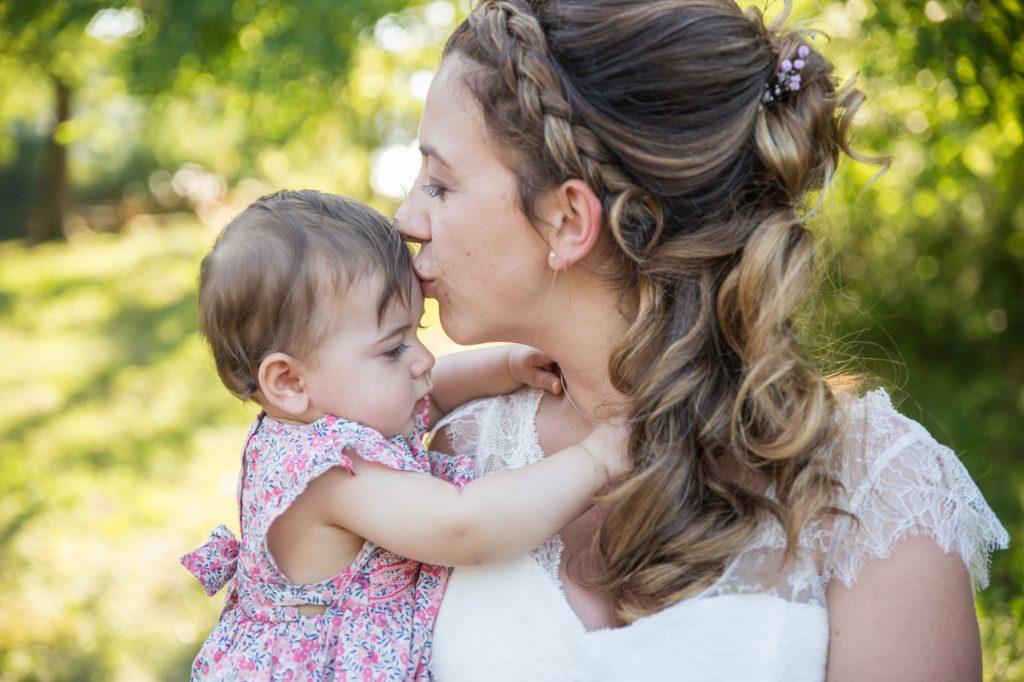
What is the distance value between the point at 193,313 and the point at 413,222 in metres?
10.6

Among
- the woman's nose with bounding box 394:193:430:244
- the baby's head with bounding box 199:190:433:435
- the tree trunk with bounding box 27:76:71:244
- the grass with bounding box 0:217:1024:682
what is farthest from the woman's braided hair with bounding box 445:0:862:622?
the tree trunk with bounding box 27:76:71:244

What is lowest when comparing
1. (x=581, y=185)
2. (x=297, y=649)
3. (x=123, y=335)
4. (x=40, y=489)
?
(x=123, y=335)

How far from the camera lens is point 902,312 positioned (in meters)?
9.74

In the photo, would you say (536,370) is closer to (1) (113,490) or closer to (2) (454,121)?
(2) (454,121)

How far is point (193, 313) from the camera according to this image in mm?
12102

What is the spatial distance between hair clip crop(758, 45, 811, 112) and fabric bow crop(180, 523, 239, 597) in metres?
1.48

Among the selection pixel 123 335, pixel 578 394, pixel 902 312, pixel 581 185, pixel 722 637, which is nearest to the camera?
pixel 722 637

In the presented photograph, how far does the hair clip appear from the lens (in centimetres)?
196

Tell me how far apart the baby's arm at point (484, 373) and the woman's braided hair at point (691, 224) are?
40 centimetres

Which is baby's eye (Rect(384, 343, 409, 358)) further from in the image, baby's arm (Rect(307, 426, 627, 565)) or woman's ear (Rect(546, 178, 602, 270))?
woman's ear (Rect(546, 178, 602, 270))

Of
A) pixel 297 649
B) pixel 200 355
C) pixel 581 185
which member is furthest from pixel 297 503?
pixel 200 355

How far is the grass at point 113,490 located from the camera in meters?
4.59

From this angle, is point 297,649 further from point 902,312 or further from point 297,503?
point 902,312

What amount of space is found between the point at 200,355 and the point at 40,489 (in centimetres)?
385
